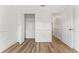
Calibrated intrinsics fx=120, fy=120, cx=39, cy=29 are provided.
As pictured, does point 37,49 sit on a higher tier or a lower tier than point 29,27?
lower

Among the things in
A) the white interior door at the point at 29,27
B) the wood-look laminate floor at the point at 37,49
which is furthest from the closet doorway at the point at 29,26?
the wood-look laminate floor at the point at 37,49

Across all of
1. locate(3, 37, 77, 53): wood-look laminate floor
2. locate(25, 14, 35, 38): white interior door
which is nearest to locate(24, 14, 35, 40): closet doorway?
locate(25, 14, 35, 38): white interior door

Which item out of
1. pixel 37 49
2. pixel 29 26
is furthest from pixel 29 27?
pixel 37 49

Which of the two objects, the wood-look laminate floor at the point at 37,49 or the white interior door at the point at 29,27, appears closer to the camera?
the wood-look laminate floor at the point at 37,49

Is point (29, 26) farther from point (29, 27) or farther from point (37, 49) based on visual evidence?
point (37, 49)

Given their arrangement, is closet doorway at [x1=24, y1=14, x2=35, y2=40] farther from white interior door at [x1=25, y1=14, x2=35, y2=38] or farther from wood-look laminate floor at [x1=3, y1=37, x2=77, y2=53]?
wood-look laminate floor at [x1=3, y1=37, x2=77, y2=53]

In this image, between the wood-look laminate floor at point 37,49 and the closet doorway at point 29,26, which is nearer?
the wood-look laminate floor at point 37,49

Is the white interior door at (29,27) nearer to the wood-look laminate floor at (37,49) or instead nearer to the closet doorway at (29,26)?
the closet doorway at (29,26)

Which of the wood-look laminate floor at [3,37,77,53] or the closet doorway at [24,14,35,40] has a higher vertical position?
the closet doorway at [24,14,35,40]

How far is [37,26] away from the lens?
6.02 meters

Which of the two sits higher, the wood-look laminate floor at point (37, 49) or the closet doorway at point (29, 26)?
the closet doorway at point (29, 26)
